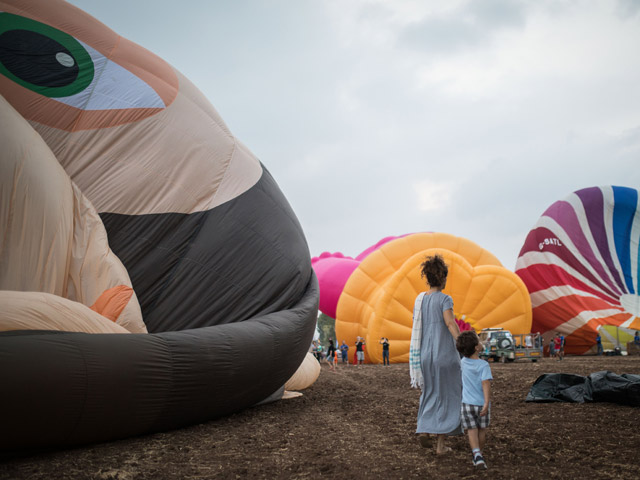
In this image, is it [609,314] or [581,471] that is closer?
[581,471]

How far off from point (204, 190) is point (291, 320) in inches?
A: 67.6

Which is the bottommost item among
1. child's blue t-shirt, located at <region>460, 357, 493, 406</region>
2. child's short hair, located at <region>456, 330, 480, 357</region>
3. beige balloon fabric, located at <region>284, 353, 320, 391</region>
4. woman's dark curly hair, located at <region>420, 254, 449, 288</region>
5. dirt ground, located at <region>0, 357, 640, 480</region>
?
dirt ground, located at <region>0, 357, 640, 480</region>

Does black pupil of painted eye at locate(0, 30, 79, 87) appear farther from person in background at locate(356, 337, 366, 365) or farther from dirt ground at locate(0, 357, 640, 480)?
person in background at locate(356, 337, 366, 365)

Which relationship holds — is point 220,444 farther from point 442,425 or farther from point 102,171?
point 102,171

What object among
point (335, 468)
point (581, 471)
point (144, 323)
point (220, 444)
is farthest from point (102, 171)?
point (581, 471)

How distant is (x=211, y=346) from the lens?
4.62 metres

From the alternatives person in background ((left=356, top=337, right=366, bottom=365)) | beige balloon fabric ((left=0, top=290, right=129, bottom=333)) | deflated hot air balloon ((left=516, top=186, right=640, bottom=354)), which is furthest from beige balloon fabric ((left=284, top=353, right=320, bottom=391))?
deflated hot air balloon ((left=516, top=186, right=640, bottom=354))

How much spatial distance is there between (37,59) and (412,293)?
10.7m

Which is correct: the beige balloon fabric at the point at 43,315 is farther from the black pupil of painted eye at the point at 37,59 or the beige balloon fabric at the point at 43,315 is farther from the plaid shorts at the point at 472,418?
the black pupil of painted eye at the point at 37,59

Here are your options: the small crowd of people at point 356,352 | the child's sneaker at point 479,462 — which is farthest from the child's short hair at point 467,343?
the small crowd of people at point 356,352

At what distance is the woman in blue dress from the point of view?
3.91 meters

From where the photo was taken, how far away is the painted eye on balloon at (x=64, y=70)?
5.83 metres

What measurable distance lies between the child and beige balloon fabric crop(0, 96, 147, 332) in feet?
9.54

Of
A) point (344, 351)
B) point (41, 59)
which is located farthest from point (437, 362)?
point (344, 351)
